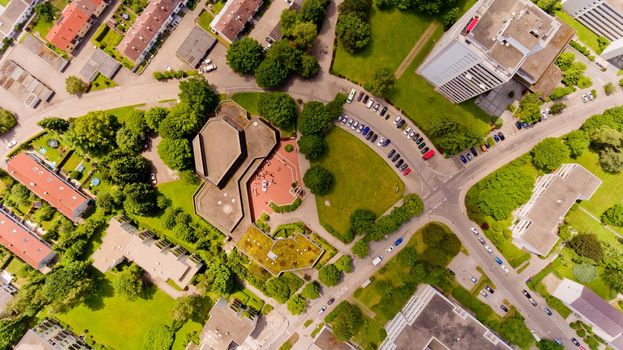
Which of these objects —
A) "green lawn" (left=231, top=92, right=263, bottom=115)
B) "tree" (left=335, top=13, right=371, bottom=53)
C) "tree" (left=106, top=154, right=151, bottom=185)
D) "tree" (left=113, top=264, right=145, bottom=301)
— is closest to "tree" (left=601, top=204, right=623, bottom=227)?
"tree" (left=335, top=13, right=371, bottom=53)

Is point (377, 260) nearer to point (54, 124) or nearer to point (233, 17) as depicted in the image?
point (233, 17)

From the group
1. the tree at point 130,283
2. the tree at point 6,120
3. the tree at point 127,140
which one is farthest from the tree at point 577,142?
the tree at point 6,120

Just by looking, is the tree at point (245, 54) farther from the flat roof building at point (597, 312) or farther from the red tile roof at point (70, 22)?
the flat roof building at point (597, 312)

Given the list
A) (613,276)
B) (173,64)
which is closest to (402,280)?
(613,276)

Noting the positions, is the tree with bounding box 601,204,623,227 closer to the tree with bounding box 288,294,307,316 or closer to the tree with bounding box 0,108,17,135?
the tree with bounding box 288,294,307,316

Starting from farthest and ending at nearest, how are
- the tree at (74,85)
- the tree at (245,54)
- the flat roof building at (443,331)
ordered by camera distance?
the tree at (74,85), the tree at (245,54), the flat roof building at (443,331)

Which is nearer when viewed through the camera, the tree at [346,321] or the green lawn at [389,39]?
the tree at [346,321]

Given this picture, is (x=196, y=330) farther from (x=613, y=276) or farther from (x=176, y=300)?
(x=613, y=276)

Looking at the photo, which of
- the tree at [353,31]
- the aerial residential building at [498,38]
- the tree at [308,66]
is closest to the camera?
the aerial residential building at [498,38]

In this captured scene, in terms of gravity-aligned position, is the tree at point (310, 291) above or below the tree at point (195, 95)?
below
